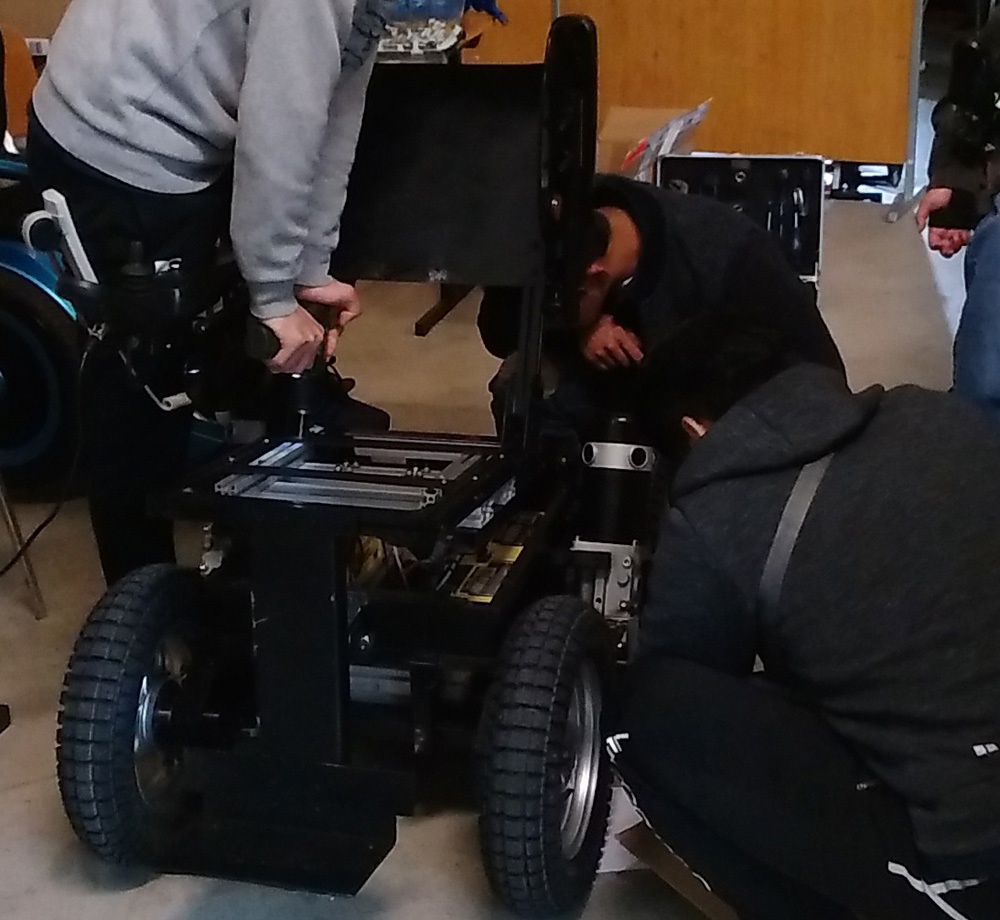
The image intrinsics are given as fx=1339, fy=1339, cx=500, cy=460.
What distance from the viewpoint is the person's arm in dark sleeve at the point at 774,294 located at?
1897mm

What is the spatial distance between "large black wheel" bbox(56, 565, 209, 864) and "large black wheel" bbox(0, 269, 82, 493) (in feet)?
3.26

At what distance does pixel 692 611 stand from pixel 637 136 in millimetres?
2328

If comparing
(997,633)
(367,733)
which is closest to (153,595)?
(367,733)

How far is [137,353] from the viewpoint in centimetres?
162

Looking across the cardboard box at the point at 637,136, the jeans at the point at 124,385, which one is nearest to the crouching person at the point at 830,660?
the jeans at the point at 124,385

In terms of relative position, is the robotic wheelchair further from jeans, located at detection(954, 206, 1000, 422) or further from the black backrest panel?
jeans, located at detection(954, 206, 1000, 422)

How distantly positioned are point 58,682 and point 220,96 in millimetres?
958

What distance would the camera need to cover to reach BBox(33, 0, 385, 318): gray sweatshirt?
1.36 metres

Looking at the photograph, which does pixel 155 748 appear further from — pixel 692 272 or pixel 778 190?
pixel 778 190

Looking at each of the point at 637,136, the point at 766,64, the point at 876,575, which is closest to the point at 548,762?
the point at 876,575

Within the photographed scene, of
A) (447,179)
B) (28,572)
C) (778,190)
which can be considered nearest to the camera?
(447,179)

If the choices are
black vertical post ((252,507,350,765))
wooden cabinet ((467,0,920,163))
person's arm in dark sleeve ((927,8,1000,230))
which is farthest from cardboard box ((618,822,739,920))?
wooden cabinet ((467,0,920,163))

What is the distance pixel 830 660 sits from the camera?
1.27 metres

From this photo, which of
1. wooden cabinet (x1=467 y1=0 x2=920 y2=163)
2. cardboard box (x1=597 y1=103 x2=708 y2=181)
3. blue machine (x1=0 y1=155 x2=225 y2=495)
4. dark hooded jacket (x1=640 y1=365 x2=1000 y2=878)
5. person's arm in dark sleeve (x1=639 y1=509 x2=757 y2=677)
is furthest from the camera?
wooden cabinet (x1=467 y1=0 x2=920 y2=163)
